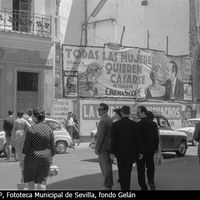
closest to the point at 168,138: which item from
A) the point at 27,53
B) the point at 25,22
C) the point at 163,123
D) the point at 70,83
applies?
the point at 163,123

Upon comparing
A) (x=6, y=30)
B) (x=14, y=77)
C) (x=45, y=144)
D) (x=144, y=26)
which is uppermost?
(x=144, y=26)

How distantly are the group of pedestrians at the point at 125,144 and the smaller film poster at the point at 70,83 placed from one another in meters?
16.7

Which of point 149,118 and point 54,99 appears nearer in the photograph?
point 149,118

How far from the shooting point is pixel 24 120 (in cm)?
1369

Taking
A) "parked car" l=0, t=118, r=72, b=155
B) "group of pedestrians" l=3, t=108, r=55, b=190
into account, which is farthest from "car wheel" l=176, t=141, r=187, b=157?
"group of pedestrians" l=3, t=108, r=55, b=190

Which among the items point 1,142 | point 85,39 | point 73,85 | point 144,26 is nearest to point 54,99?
point 73,85

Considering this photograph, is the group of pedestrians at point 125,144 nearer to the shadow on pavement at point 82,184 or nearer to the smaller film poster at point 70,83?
the shadow on pavement at point 82,184

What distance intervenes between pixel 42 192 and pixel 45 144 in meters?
0.77

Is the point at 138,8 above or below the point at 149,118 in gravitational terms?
above

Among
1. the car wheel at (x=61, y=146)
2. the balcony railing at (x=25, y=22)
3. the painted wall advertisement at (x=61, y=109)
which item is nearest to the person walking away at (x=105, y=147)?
the car wheel at (x=61, y=146)

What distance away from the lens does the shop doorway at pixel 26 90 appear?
24016mm

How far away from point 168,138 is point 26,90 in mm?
9695

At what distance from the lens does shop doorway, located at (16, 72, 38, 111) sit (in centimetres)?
2402

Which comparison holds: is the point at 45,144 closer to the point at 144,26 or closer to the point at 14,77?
the point at 14,77
